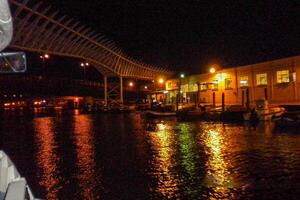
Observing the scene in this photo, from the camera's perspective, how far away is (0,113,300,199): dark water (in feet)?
40.0

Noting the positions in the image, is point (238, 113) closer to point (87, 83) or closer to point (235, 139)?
point (235, 139)

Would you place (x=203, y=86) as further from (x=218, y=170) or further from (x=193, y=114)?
(x=218, y=170)

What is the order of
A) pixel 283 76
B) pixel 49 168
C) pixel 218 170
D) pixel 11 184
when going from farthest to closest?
pixel 283 76 → pixel 49 168 → pixel 218 170 → pixel 11 184

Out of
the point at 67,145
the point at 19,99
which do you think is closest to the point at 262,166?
the point at 67,145

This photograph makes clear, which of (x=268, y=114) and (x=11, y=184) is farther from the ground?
(x=11, y=184)

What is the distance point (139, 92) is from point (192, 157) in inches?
3915

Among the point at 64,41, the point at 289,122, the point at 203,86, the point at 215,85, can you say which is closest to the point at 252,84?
the point at 215,85

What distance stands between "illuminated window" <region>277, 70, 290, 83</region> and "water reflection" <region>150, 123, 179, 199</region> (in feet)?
62.0

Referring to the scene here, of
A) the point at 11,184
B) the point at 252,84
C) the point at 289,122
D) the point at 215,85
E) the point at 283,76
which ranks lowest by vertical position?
the point at 289,122

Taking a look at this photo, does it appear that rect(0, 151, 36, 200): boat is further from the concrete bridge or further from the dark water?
the concrete bridge

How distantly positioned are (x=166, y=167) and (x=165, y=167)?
0.04 metres

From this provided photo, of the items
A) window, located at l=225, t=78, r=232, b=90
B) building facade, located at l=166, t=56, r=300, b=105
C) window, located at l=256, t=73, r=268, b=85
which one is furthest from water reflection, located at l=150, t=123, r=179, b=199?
window, located at l=225, t=78, r=232, b=90

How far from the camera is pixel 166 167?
16328mm

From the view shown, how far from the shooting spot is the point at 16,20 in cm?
4378
